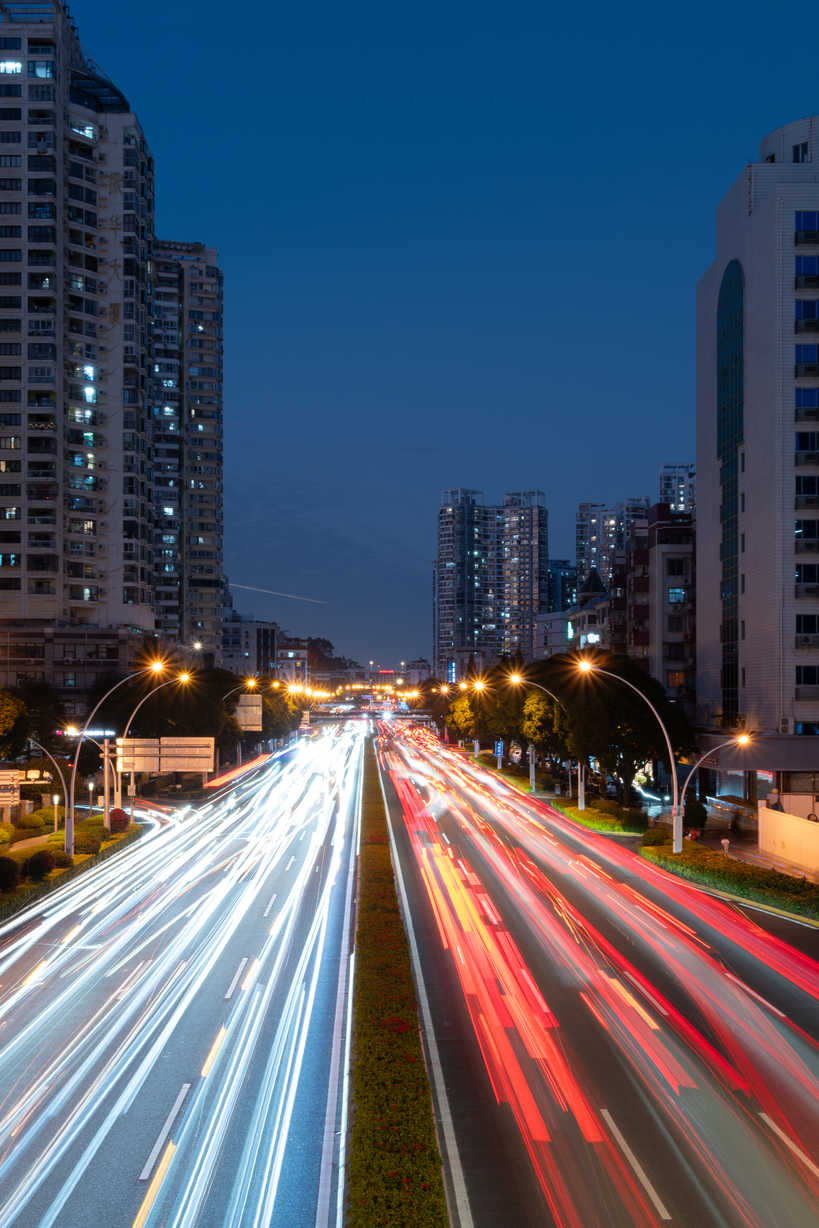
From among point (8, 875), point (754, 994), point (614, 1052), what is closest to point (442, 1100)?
point (614, 1052)

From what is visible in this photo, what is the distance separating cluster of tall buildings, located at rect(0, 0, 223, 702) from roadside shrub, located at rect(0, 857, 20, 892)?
61.6 meters

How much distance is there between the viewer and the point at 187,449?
153 metres

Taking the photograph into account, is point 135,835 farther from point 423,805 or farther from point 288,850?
point 423,805

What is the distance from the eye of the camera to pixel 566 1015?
2231 centimetres

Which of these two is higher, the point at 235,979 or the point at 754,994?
the point at 754,994

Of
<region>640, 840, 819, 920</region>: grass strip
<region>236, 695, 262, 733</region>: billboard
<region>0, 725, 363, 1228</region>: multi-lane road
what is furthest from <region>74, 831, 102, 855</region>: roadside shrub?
<region>236, 695, 262, 733</region>: billboard

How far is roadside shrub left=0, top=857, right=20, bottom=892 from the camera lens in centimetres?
3719

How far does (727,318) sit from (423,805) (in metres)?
40.8

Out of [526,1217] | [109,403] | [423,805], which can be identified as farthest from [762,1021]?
[109,403]

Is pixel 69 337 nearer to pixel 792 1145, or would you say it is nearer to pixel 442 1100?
pixel 442 1100

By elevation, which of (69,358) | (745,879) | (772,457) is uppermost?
(69,358)

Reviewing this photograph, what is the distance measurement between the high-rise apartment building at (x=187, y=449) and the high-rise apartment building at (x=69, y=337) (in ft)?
117

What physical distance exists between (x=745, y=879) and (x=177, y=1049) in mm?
23353

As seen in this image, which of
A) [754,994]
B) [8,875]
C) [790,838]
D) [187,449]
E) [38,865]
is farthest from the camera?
[187,449]
